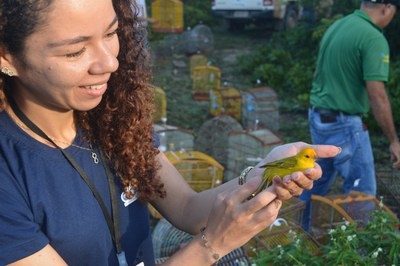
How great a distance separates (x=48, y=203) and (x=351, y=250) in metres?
1.65

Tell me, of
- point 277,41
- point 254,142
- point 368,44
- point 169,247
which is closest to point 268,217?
point 169,247

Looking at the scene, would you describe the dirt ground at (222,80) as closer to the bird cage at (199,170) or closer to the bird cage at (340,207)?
the bird cage at (340,207)

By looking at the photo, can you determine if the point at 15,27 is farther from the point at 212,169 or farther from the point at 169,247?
the point at 212,169

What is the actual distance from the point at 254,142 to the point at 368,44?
1.94 m

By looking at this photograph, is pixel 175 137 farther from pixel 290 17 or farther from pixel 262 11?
pixel 290 17

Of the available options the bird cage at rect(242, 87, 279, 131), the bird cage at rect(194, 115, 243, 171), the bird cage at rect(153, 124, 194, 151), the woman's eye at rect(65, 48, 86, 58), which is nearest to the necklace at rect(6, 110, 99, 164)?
the woman's eye at rect(65, 48, 86, 58)

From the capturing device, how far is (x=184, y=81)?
11531 millimetres

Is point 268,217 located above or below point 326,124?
above

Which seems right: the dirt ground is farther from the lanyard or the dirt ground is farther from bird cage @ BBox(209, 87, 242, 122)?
the lanyard

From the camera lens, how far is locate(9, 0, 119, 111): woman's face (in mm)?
1600

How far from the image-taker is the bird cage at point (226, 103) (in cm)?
823

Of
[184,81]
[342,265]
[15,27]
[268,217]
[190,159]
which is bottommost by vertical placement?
[184,81]

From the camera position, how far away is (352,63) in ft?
15.0

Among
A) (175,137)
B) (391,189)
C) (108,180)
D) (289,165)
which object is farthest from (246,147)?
(289,165)
